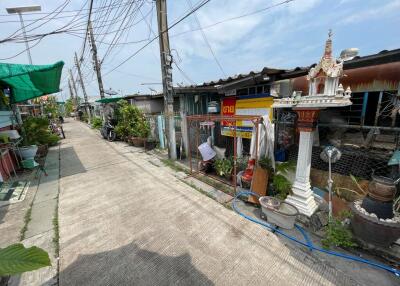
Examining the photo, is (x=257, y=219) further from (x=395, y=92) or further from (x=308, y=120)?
(x=395, y=92)

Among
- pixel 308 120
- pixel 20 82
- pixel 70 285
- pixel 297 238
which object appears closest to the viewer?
pixel 70 285

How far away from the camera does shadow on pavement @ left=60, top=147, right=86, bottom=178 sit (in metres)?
6.80

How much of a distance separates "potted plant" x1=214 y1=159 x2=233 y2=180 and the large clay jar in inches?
124

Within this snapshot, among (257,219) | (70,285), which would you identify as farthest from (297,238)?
(70,285)

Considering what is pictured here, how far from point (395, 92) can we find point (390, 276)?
300cm

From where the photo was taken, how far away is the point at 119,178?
6.11m

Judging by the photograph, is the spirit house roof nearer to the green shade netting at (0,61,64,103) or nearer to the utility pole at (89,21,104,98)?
the green shade netting at (0,61,64,103)

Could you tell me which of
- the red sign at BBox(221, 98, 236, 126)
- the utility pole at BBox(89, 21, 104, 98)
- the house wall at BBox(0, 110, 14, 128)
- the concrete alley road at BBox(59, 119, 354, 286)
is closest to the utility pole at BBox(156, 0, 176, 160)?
the red sign at BBox(221, 98, 236, 126)

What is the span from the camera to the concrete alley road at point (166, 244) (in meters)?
2.66

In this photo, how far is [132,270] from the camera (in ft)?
9.11

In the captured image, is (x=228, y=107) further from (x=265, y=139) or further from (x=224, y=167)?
(x=265, y=139)

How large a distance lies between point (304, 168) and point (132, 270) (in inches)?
140

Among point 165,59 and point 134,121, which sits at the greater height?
point 165,59

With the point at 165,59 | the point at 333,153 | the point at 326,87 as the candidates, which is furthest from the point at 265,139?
the point at 165,59
